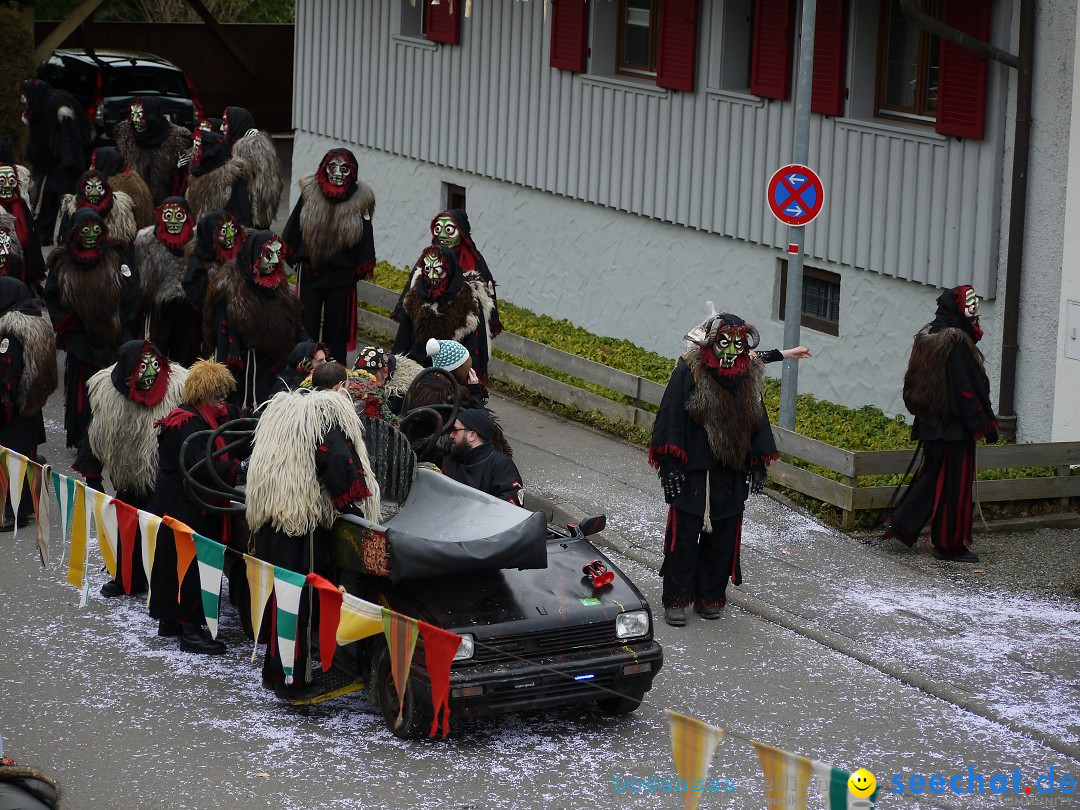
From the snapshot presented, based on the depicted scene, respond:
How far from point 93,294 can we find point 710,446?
17.8ft

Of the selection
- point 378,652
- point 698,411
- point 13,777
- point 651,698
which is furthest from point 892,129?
point 13,777

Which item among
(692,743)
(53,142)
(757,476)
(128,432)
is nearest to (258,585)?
(128,432)

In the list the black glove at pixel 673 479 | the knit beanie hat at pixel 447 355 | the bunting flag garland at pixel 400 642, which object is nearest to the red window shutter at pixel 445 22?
the knit beanie hat at pixel 447 355

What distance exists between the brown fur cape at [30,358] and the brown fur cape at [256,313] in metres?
1.37

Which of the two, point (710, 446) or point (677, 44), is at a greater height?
point (677, 44)

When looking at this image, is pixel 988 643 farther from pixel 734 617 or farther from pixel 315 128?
pixel 315 128

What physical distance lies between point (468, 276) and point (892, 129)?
378 cm

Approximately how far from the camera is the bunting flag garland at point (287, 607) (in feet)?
26.3

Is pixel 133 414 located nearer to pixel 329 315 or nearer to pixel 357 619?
pixel 357 619

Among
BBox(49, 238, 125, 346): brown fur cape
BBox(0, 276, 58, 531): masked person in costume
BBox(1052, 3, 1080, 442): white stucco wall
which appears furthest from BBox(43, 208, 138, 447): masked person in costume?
BBox(1052, 3, 1080, 442): white stucco wall

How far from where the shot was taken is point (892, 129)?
44.6 feet

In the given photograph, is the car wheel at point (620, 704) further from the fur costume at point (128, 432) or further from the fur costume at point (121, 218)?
the fur costume at point (121, 218)

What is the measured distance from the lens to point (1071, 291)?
12445mm

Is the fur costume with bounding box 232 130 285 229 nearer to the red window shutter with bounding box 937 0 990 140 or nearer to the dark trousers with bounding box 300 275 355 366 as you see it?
the dark trousers with bounding box 300 275 355 366
